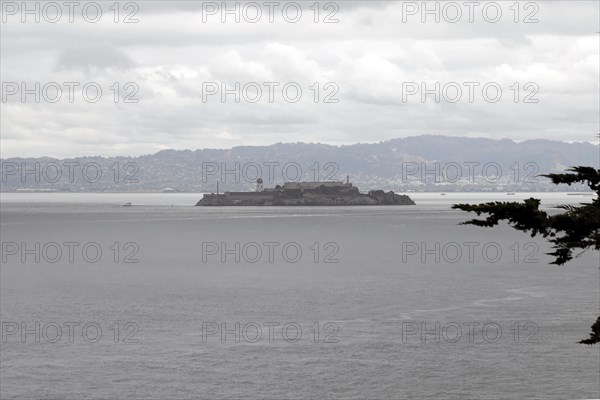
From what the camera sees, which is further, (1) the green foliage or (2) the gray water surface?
(2) the gray water surface

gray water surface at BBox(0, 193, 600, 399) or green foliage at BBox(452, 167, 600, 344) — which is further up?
green foliage at BBox(452, 167, 600, 344)

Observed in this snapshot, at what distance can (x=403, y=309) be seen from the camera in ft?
262

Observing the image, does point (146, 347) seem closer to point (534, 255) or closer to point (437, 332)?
point (437, 332)

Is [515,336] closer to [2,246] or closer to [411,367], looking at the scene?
[411,367]

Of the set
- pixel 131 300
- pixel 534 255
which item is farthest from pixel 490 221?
pixel 534 255

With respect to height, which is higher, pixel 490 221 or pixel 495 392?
pixel 490 221

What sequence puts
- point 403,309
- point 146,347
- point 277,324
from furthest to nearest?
point 403,309, point 277,324, point 146,347

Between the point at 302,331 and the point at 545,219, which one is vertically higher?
the point at 545,219

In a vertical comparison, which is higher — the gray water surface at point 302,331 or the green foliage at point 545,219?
the green foliage at point 545,219

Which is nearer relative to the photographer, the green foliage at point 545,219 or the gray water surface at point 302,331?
the green foliage at point 545,219

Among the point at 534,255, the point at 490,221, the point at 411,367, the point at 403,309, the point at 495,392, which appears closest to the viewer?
the point at 490,221

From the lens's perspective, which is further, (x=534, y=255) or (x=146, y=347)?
(x=534, y=255)

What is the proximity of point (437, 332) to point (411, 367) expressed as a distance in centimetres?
1341

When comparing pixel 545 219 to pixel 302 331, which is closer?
pixel 545 219
